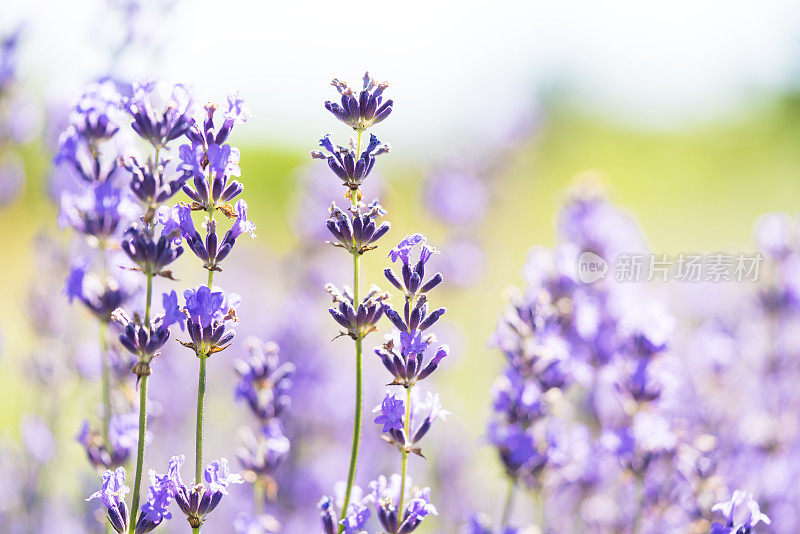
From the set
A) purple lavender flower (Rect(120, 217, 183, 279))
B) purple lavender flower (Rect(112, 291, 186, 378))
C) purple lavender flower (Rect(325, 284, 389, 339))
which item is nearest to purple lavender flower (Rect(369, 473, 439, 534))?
purple lavender flower (Rect(325, 284, 389, 339))

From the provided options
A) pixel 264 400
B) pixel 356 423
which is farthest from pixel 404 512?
pixel 264 400

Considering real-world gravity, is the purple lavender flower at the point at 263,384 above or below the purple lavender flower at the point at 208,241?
below

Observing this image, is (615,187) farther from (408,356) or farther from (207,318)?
(207,318)

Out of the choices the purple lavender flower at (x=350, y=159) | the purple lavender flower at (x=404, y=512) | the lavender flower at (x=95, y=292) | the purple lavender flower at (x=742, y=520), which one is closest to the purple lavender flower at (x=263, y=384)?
the lavender flower at (x=95, y=292)

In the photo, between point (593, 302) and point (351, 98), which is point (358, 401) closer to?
point (351, 98)

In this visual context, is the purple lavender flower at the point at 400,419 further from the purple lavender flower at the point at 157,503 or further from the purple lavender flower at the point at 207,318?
the purple lavender flower at the point at 157,503

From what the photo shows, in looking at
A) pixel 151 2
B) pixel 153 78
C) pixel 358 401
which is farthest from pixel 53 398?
pixel 358 401

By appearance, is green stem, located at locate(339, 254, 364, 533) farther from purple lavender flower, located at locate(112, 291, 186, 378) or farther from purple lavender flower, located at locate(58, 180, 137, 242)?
purple lavender flower, located at locate(58, 180, 137, 242)
